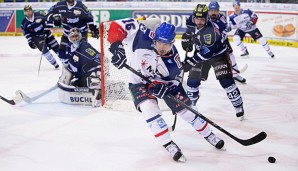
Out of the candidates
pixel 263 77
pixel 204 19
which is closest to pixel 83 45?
pixel 204 19

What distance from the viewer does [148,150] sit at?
3623mm

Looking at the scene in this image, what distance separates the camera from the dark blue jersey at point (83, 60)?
5156 mm

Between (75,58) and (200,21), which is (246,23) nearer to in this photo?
(75,58)

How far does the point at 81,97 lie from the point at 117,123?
852 mm

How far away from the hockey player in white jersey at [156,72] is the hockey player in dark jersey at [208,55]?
87cm

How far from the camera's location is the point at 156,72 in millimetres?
3373

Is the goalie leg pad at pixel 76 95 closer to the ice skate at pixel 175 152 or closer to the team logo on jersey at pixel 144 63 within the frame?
the team logo on jersey at pixel 144 63

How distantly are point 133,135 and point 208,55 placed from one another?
3.55 feet

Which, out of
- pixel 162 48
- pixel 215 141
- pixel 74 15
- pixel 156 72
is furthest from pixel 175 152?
pixel 74 15

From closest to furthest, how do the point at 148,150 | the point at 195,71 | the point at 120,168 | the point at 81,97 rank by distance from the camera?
the point at 120,168 → the point at 148,150 → the point at 195,71 → the point at 81,97

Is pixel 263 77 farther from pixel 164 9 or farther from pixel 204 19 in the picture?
pixel 164 9

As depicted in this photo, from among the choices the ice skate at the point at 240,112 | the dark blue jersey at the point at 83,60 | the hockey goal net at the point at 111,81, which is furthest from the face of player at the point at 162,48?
the dark blue jersey at the point at 83,60

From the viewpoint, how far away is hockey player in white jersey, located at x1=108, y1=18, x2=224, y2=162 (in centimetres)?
327

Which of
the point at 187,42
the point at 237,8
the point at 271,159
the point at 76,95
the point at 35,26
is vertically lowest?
the point at 76,95
